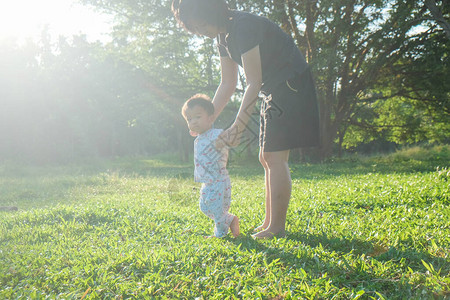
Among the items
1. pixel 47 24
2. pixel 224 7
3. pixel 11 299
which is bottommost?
pixel 11 299

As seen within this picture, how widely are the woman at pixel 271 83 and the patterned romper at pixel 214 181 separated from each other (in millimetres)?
270

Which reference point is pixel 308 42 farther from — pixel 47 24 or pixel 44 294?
pixel 47 24

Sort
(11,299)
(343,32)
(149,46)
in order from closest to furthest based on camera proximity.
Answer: (11,299), (343,32), (149,46)

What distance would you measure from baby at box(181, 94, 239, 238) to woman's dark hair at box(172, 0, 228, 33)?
689mm

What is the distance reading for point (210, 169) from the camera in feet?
10.9

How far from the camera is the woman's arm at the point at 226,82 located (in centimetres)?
361

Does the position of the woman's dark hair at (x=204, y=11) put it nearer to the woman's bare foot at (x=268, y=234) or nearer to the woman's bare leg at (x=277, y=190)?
the woman's bare leg at (x=277, y=190)

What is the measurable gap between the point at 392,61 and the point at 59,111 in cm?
2571

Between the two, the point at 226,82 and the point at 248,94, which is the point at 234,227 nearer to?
the point at 248,94

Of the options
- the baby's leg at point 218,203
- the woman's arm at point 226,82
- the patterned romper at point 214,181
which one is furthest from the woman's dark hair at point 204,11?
the baby's leg at point 218,203

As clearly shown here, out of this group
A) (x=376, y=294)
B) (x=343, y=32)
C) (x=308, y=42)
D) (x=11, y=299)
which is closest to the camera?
(x=376, y=294)

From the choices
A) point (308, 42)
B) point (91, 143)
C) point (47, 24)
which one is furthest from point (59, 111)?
point (308, 42)

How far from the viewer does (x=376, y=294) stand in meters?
1.97

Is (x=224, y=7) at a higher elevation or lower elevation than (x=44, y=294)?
higher
